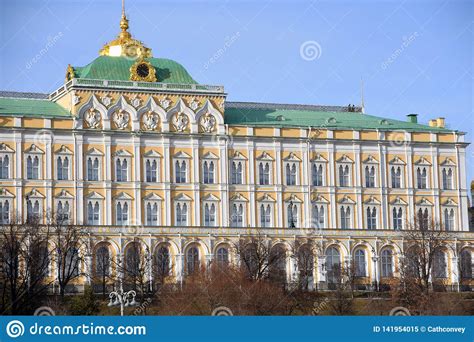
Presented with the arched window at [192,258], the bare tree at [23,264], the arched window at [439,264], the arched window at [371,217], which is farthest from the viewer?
the arched window at [371,217]

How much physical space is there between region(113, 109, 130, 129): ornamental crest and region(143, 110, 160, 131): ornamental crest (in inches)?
63.6

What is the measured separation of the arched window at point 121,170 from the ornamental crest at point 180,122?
17.9ft

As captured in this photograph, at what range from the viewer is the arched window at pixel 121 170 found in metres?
133

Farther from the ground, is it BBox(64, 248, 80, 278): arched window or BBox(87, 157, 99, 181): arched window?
BBox(87, 157, 99, 181): arched window

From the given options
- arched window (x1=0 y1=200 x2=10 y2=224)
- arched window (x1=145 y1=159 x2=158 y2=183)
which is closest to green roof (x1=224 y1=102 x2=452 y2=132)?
arched window (x1=145 y1=159 x2=158 y2=183)

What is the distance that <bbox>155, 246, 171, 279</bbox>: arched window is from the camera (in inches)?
4776

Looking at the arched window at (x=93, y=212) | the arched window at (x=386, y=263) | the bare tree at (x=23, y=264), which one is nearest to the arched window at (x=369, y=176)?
the arched window at (x=386, y=263)

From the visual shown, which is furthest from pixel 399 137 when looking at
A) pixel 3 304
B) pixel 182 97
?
pixel 3 304

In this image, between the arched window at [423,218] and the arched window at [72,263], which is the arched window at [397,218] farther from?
the arched window at [72,263]

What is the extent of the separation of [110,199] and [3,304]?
3706cm

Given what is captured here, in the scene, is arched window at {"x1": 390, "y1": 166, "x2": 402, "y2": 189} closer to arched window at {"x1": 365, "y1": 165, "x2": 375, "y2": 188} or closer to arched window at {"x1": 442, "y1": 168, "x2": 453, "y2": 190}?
arched window at {"x1": 365, "y1": 165, "x2": 375, "y2": 188}

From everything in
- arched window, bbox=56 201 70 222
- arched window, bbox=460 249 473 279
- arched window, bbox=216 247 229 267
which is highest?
arched window, bbox=56 201 70 222

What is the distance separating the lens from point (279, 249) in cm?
12650

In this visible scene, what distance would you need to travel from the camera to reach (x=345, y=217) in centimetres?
13925
